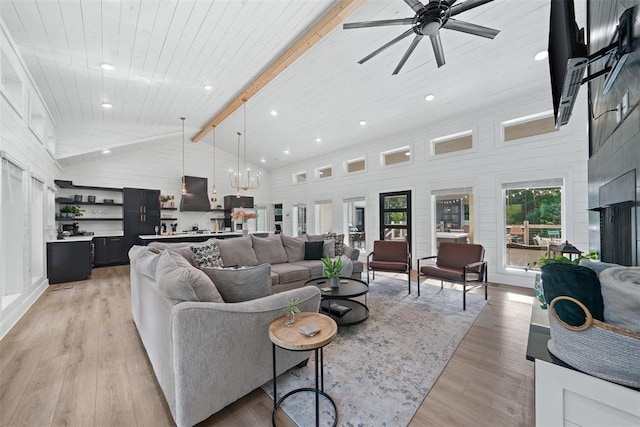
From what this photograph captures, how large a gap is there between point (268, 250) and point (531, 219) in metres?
4.76

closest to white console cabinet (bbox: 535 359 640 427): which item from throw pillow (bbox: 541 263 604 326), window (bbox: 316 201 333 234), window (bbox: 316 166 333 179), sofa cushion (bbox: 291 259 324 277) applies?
throw pillow (bbox: 541 263 604 326)

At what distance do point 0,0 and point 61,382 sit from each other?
12.0 ft

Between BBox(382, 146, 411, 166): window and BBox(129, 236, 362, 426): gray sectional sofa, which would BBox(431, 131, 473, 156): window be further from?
BBox(129, 236, 362, 426): gray sectional sofa

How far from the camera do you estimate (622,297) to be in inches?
30.8

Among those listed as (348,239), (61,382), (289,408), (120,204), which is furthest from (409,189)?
(120,204)

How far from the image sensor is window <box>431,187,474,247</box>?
509cm

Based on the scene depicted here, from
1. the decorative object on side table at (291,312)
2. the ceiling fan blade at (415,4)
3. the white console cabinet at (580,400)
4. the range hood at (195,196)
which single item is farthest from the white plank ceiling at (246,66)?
the white console cabinet at (580,400)

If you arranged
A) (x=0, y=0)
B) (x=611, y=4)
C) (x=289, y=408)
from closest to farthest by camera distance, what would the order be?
(x=611, y=4), (x=289, y=408), (x=0, y=0)

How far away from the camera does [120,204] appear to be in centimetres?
718

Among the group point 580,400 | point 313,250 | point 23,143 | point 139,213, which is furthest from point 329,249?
Answer: point 139,213

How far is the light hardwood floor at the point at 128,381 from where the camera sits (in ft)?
5.43

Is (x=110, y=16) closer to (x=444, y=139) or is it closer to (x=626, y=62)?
(x=626, y=62)

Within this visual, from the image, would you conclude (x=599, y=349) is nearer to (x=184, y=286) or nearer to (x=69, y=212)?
(x=184, y=286)

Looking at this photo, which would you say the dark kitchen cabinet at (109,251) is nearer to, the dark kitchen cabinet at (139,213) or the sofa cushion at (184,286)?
the dark kitchen cabinet at (139,213)
